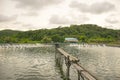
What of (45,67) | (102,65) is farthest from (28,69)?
(102,65)

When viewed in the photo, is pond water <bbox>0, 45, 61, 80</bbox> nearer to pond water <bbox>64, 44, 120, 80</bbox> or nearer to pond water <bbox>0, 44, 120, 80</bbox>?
pond water <bbox>0, 44, 120, 80</bbox>

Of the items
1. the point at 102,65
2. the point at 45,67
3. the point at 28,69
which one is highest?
the point at 28,69

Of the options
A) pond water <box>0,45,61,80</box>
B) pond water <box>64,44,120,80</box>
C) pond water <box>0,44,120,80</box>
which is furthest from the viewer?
pond water <box>64,44,120,80</box>

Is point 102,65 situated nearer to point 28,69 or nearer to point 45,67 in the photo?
point 45,67

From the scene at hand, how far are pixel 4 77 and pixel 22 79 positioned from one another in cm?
336

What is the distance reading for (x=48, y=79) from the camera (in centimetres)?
3403

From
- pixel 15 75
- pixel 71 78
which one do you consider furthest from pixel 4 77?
pixel 71 78

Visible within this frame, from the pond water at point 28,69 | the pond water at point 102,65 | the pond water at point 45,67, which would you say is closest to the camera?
the pond water at point 28,69

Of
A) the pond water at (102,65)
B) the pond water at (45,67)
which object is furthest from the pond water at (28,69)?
the pond water at (102,65)

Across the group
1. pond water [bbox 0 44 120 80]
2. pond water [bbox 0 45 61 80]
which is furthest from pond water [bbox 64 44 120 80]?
pond water [bbox 0 45 61 80]

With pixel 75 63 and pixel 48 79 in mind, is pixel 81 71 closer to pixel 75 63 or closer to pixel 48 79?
pixel 75 63

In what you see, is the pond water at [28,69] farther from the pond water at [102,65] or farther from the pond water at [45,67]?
the pond water at [102,65]

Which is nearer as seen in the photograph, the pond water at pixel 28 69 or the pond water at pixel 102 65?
the pond water at pixel 28 69

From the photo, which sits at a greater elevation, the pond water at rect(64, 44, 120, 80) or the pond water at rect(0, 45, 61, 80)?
the pond water at rect(0, 45, 61, 80)
